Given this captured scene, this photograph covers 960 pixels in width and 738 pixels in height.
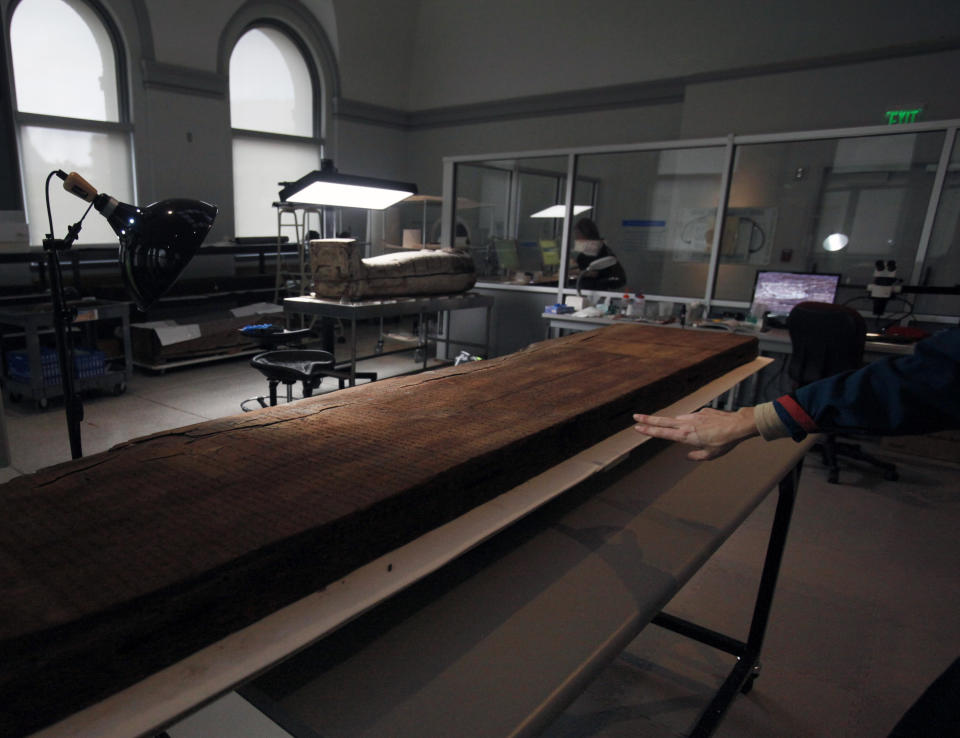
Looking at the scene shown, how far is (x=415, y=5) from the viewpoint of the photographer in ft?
26.0

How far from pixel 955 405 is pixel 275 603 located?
1049 millimetres

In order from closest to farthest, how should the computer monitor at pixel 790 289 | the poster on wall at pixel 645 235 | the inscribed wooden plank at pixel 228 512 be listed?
1. the inscribed wooden plank at pixel 228 512
2. the computer monitor at pixel 790 289
3. the poster on wall at pixel 645 235

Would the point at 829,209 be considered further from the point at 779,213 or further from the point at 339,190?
the point at 339,190

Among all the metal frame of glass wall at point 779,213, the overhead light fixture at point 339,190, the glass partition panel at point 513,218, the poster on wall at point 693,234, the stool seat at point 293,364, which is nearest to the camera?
the stool seat at point 293,364

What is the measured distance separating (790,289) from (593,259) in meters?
1.51

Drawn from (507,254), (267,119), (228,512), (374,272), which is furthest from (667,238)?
(267,119)

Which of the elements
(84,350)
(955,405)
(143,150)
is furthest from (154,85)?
(955,405)

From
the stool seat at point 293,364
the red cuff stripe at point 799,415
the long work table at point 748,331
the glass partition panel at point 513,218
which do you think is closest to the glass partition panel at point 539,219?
the glass partition panel at point 513,218

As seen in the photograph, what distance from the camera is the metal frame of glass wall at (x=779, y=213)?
406cm

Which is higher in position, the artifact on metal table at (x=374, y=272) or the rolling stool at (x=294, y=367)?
the artifact on metal table at (x=374, y=272)

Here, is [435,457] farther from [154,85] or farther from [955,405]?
[154,85]

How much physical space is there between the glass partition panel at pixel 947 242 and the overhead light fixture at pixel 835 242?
0.61m

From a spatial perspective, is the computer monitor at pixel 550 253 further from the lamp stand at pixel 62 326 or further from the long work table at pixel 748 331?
the lamp stand at pixel 62 326

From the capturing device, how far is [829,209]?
15.0 feet
